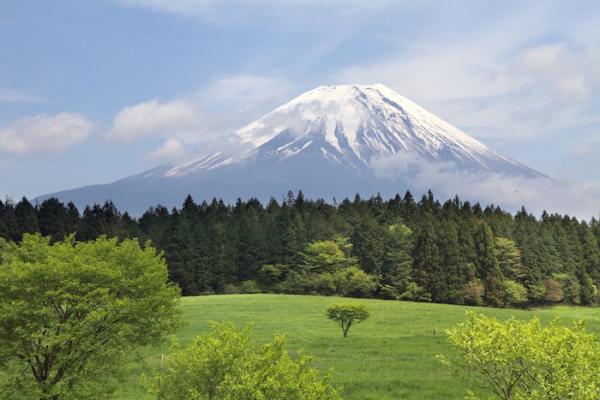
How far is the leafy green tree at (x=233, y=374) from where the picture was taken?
15.2 m

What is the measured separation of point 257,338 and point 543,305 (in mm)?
73276

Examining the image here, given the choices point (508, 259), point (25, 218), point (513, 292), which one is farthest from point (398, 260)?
point (25, 218)

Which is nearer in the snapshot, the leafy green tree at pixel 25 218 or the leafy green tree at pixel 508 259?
the leafy green tree at pixel 508 259

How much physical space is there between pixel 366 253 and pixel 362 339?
56.1 m

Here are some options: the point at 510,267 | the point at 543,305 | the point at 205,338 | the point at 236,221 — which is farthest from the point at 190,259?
the point at 205,338

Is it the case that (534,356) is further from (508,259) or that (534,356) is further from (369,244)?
(508,259)

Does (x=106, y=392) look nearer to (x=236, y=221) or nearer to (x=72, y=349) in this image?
(x=72, y=349)

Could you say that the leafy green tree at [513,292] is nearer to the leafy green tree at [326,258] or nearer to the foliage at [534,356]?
the leafy green tree at [326,258]

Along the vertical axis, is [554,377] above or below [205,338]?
below

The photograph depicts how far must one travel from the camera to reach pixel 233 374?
15.8 m

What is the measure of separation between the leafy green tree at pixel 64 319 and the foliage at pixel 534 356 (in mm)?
13607

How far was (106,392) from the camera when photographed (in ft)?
77.3

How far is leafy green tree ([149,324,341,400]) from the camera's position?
49.8 ft

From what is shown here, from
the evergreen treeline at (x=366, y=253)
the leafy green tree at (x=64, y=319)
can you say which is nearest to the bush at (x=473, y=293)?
the evergreen treeline at (x=366, y=253)
